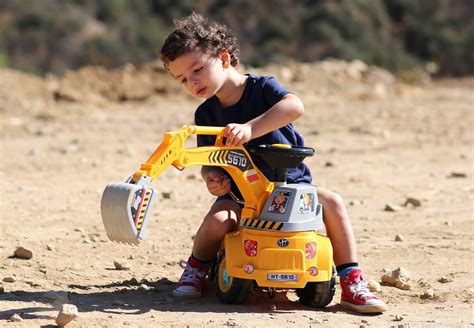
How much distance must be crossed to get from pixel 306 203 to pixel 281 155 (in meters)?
0.23

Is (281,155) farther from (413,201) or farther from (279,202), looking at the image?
(413,201)

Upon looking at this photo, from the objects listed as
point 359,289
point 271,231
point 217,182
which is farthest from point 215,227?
point 359,289

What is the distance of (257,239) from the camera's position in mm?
4016

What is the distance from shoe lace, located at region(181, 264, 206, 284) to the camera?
434 cm

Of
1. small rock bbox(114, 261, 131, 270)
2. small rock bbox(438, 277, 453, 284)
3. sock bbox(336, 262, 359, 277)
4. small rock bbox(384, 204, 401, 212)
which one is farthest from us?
small rock bbox(384, 204, 401, 212)

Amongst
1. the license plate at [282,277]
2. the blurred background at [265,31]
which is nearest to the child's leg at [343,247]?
the license plate at [282,277]

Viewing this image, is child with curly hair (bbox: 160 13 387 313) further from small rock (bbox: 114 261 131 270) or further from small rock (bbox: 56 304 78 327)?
small rock (bbox: 56 304 78 327)

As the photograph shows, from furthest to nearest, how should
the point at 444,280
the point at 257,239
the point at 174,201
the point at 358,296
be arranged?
the point at 174,201, the point at 444,280, the point at 358,296, the point at 257,239

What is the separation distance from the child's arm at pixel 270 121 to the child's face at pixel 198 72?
247 mm

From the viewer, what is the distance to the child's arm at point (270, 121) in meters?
3.95

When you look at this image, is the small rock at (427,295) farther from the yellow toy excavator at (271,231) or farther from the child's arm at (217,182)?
the child's arm at (217,182)

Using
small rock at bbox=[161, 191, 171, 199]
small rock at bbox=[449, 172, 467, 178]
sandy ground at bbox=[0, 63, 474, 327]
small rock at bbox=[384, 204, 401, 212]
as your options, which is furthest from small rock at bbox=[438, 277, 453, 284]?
small rock at bbox=[449, 172, 467, 178]

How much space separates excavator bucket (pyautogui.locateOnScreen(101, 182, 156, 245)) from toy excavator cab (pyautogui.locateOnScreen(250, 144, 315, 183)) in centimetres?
62

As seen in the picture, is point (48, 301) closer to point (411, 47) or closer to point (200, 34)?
point (200, 34)
